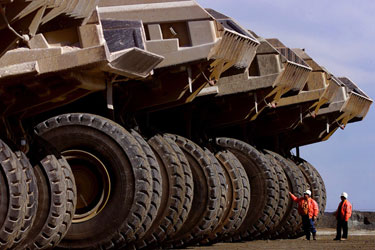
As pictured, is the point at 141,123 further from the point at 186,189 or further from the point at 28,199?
the point at 28,199

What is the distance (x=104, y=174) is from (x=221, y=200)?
4.55 meters

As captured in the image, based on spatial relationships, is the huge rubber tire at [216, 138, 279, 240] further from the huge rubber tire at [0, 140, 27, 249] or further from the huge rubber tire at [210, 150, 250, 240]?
the huge rubber tire at [0, 140, 27, 249]

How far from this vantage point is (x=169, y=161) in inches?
815

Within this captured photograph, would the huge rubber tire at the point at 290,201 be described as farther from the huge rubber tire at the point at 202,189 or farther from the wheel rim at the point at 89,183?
the wheel rim at the point at 89,183

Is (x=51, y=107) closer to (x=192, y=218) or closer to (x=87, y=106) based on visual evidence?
(x=87, y=106)

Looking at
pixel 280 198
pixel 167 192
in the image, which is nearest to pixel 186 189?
pixel 167 192

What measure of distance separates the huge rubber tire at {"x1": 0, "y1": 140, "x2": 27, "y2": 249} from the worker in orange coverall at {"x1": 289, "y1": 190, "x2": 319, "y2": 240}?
45.8ft

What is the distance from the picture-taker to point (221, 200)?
23062 mm

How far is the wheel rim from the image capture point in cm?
1877

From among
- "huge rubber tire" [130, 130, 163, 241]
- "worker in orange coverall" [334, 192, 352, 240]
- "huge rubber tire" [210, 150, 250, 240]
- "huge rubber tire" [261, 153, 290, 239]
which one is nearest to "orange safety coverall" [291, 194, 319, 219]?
"huge rubber tire" [261, 153, 290, 239]

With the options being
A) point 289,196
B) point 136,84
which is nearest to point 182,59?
point 136,84

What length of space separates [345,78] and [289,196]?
6.13 m

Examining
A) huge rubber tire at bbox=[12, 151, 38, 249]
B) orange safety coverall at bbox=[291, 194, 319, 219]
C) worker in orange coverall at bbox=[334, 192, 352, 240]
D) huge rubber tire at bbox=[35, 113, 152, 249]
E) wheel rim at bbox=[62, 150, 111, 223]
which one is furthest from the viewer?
worker in orange coverall at bbox=[334, 192, 352, 240]

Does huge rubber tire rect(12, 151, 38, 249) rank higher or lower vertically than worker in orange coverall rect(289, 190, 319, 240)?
higher
